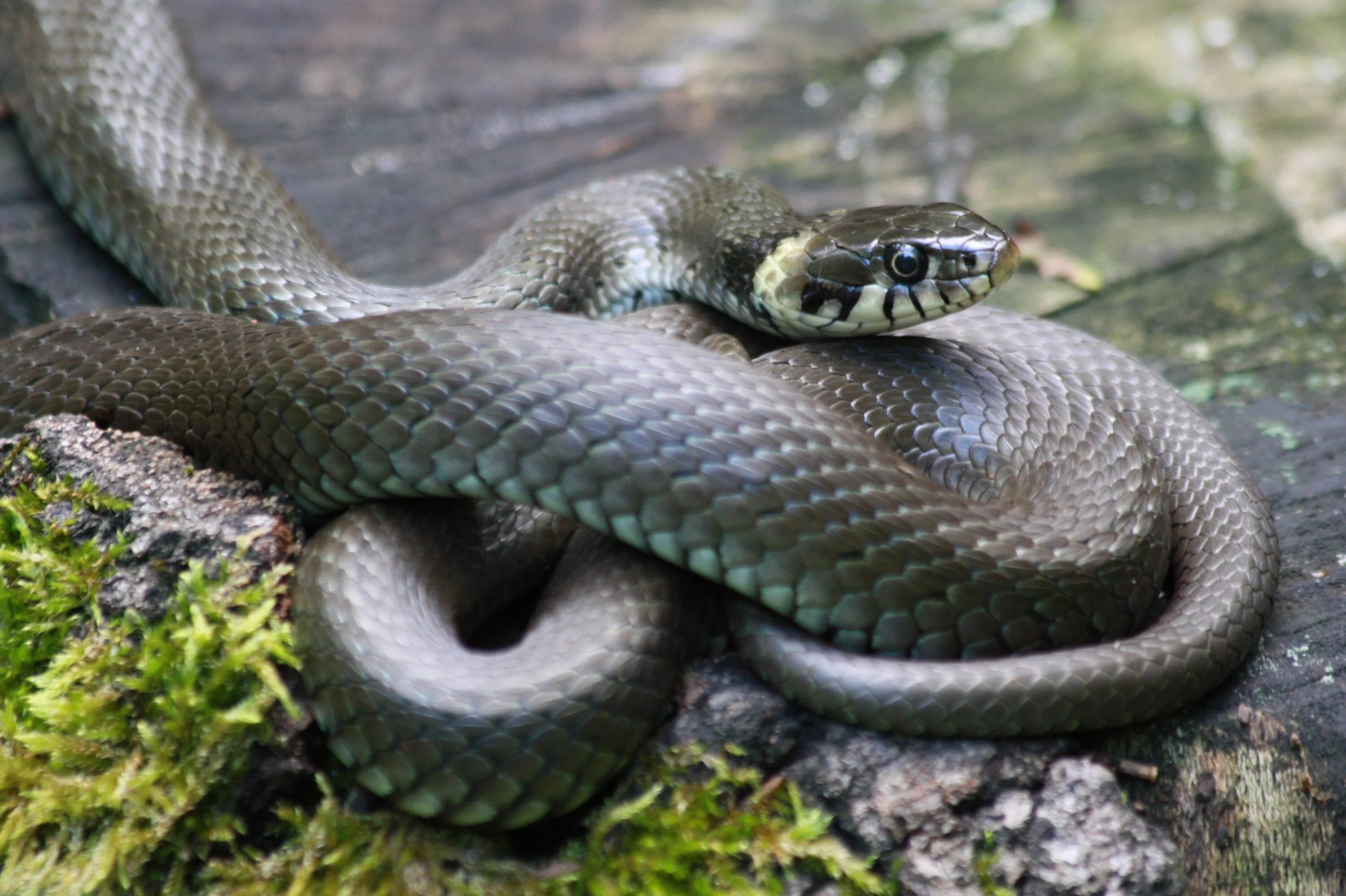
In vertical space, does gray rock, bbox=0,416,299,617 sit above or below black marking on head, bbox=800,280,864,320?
above

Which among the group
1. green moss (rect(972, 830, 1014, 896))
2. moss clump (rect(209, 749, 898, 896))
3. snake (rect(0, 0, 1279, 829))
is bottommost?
green moss (rect(972, 830, 1014, 896))

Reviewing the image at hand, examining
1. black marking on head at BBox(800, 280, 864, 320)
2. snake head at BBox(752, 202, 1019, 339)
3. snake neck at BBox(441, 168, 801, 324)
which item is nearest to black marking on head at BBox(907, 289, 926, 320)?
snake head at BBox(752, 202, 1019, 339)

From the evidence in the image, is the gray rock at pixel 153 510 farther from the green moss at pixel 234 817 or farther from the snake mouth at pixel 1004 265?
the snake mouth at pixel 1004 265

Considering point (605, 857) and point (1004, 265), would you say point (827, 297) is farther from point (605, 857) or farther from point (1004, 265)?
point (605, 857)

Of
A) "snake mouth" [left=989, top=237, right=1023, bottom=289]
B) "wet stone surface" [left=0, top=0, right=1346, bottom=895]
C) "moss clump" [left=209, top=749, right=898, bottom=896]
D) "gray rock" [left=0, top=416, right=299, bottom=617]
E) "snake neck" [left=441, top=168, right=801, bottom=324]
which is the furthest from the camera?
"snake neck" [left=441, top=168, right=801, bottom=324]

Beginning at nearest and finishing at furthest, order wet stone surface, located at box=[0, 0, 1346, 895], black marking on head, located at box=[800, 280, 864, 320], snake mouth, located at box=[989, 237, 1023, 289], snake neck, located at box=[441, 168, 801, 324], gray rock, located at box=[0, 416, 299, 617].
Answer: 1. wet stone surface, located at box=[0, 0, 1346, 895]
2. gray rock, located at box=[0, 416, 299, 617]
3. snake mouth, located at box=[989, 237, 1023, 289]
4. black marking on head, located at box=[800, 280, 864, 320]
5. snake neck, located at box=[441, 168, 801, 324]

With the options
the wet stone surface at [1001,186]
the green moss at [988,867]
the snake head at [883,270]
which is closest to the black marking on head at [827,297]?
the snake head at [883,270]

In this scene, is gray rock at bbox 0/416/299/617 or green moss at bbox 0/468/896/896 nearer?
green moss at bbox 0/468/896/896

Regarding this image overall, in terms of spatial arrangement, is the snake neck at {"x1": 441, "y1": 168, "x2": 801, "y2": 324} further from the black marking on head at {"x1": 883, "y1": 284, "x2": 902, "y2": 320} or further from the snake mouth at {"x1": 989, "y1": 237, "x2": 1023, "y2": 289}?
the snake mouth at {"x1": 989, "y1": 237, "x2": 1023, "y2": 289}
